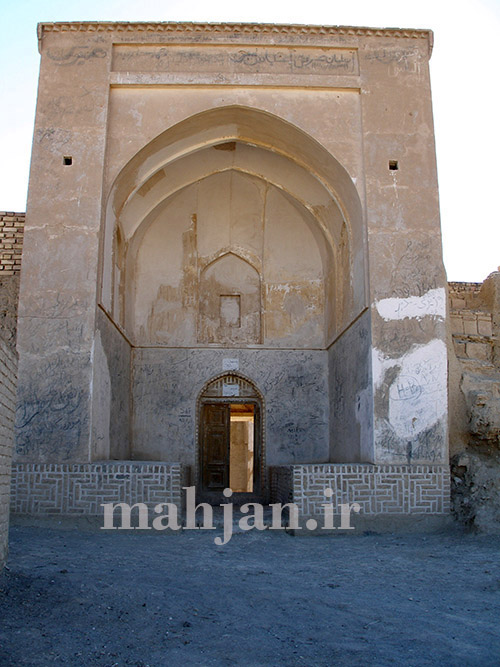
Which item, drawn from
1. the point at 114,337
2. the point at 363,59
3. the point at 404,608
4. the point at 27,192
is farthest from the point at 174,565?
the point at 363,59

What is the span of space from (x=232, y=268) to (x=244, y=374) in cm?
197

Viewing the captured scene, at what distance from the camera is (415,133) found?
884 centimetres

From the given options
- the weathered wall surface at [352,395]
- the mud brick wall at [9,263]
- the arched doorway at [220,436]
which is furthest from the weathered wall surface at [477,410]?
the mud brick wall at [9,263]

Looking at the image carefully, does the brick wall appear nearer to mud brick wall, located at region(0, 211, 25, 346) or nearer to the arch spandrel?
the arch spandrel

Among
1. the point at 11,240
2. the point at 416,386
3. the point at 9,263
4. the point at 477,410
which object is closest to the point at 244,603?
the point at 416,386

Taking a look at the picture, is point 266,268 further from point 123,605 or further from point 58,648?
point 58,648

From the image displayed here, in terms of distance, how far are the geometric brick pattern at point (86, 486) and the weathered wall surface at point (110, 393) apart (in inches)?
17.1

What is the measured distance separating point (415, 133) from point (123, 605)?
729cm

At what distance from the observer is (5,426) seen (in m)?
4.57

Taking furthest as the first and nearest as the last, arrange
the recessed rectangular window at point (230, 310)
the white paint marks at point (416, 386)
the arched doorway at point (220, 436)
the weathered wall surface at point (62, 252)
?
the recessed rectangular window at point (230, 310) < the arched doorway at point (220, 436) < the white paint marks at point (416, 386) < the weathered wall surface at point (62, 252)

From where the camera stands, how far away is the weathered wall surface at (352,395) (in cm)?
829

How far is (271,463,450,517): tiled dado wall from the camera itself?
7578 mm

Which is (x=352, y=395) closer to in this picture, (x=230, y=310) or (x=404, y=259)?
(x=404, y=259)

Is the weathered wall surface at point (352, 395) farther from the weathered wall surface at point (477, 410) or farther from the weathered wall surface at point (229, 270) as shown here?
the weathered wall surface at point (477, 410)
